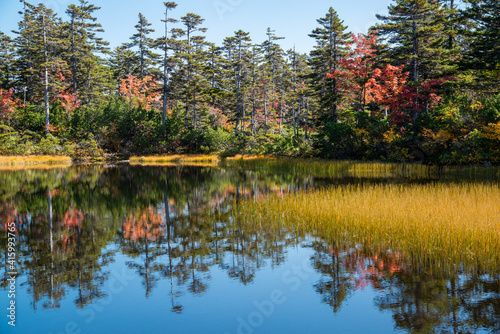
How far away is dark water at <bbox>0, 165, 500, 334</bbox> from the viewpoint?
18.3 ft

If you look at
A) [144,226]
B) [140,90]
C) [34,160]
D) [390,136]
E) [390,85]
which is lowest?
[144,226]

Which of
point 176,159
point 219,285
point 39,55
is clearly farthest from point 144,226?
point 39,55

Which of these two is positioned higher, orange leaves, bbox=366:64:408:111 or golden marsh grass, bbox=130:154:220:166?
orange leaves, bbox=366:64:408:111

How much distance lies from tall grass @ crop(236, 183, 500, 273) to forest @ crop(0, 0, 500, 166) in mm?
12308

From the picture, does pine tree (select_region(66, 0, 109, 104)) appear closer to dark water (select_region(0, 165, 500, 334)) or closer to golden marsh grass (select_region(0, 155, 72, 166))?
golden marsh grass (select_region(0, 155, 72, 166))

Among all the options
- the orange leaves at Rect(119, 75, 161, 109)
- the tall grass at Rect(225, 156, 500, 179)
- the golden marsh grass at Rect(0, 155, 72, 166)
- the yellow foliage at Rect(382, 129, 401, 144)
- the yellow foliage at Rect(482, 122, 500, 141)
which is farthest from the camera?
the orange leaves at Rect(119, 75, 161, 109)

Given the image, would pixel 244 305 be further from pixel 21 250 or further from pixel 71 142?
pixel 71 142

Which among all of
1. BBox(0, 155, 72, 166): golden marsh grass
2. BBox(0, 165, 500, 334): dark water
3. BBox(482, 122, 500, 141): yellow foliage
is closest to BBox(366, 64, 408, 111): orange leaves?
BBox(482, 122, 500, 141): yellow foliage

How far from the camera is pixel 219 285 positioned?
23.4ft

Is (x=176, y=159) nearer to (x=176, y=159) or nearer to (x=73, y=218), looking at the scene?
(x=176, y=159)

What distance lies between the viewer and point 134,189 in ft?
66.2

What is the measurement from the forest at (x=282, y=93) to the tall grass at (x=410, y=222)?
12.3 meters

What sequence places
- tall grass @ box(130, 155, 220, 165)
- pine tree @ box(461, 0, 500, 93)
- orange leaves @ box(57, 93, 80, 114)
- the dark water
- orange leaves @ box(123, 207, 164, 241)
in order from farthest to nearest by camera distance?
1. orange leaves @ box(57, 93, 80, 114)
2. tall grass @ box(130, 155, 220, 165)
3. pine tree @ box(461, 0, 500, 93)
4. orange leaves @ box(123, 207, 164, 241)
5. the dark water

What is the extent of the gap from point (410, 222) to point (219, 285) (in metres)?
5.04
